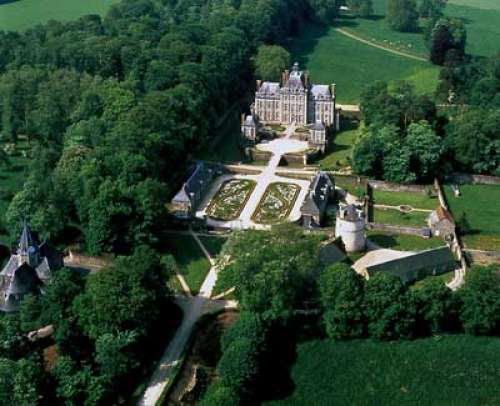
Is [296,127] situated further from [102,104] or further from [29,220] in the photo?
[29,220]

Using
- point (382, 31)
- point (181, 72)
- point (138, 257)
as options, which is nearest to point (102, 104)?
point (181, 72)

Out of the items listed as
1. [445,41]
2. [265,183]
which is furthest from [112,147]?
[445,41]

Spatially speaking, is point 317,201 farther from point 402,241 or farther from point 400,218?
point 402,241

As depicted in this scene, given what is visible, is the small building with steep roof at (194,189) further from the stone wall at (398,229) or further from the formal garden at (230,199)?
the stone wall at (398,229)

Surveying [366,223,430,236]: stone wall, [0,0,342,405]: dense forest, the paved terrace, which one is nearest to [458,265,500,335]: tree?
[366,223,430,236]: stone wall

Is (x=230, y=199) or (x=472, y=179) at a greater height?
(x=472, y=179)

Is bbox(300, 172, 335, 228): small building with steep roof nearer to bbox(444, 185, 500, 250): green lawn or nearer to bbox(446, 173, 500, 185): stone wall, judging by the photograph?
bbox(444, 185, 500, 250): green lawn
